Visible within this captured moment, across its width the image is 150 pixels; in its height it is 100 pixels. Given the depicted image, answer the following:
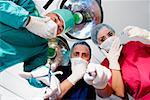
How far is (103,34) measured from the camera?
101cm

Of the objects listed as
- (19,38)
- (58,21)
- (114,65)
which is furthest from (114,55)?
(19,38)

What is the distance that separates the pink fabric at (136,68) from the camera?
94 cm

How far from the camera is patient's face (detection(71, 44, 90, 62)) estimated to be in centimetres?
102

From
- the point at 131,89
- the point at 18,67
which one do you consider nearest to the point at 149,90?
the point at 131,89

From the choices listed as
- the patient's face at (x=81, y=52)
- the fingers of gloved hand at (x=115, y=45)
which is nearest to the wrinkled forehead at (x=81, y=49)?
the patient's face at (x=81, y=52)

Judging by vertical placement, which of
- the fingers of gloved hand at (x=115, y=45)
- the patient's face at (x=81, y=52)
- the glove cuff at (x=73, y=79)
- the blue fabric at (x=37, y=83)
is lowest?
the glove cuff at (x=73, y=79)

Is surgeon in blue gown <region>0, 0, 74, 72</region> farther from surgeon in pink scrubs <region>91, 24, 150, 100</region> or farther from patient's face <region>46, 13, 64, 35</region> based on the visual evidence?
surgeon in pink scrubs <region>91, 24, 150, 100</region>

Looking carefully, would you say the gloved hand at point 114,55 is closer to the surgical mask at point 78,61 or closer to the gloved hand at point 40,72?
the surgical mask at point 78,61

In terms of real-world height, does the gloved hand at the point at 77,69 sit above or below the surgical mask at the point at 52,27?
below

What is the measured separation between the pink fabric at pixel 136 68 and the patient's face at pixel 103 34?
9 centimetres

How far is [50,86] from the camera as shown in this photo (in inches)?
36.6

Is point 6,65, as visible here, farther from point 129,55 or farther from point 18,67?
point 129,55

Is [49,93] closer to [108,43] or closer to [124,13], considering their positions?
[108,43]

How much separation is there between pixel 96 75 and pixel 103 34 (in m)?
0.20
